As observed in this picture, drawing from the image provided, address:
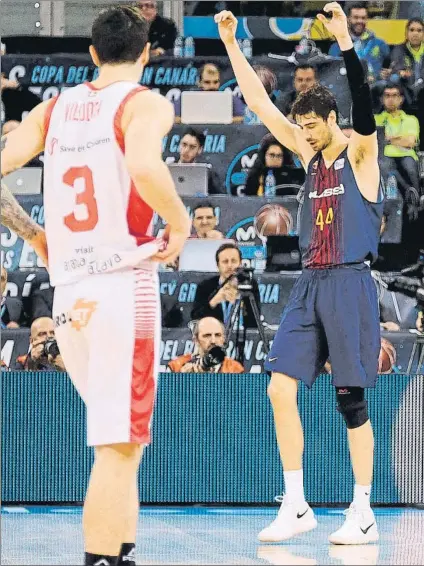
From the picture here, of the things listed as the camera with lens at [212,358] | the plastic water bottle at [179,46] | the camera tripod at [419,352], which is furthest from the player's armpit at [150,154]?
the plastic water bottle at [179,46]

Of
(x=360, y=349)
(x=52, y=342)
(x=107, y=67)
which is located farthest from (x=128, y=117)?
(x=52, y=342)

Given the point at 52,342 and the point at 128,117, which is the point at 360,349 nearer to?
the point at 128,117

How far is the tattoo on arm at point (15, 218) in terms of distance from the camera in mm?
4023

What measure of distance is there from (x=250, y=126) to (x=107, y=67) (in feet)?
20.7

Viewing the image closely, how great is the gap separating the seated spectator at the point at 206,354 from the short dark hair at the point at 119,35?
3715 mm

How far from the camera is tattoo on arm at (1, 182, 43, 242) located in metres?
4.02

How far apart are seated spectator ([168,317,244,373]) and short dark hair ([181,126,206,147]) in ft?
8.41

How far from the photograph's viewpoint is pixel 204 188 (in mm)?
9836

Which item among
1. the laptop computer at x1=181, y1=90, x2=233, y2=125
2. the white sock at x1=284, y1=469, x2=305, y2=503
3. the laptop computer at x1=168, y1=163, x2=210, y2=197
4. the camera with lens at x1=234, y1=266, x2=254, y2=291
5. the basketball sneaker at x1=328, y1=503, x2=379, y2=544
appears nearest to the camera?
the basketball sneaker at x1=328, y1=503, x2=379, y2=544

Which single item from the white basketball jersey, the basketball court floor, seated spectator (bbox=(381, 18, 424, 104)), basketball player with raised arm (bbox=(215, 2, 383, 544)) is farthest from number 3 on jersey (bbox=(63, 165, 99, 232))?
seated spectator (bbox=(381, 18, 424, 104))

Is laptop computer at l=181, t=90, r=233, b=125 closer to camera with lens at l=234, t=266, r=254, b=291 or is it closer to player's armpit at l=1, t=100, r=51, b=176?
camera with lens at l=234, t=266, r=254, b=291

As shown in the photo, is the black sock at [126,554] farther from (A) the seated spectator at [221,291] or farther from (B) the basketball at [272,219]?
(B) the basketball at [272,219]

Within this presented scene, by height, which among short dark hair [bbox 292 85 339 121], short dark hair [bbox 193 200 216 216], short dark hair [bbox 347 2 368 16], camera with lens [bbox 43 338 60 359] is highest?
short dark hair [bbox 347 2 368 16]

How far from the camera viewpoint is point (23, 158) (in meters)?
3.97
